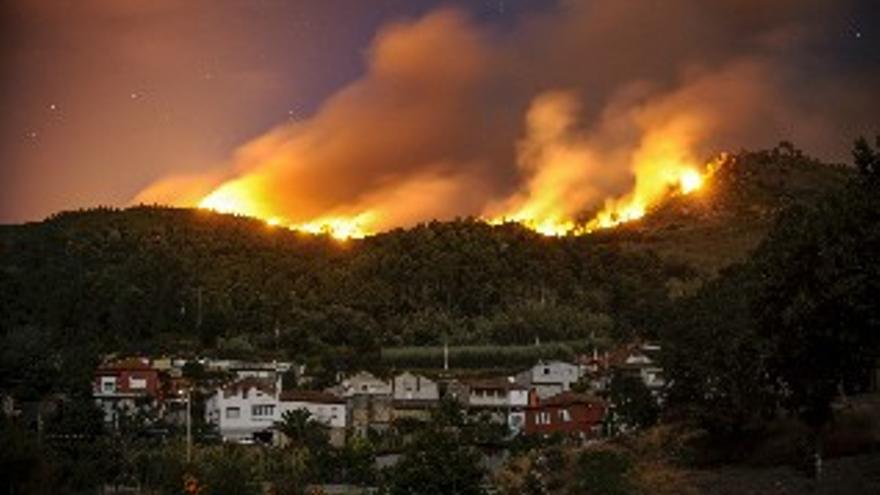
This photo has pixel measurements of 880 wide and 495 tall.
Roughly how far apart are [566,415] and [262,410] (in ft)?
78.9

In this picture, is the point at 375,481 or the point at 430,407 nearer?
the point at 375,481

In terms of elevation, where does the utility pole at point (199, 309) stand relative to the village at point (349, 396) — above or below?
above

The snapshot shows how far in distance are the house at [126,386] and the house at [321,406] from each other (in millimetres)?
10813

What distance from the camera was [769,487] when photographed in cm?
4734

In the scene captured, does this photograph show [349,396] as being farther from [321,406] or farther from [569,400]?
[569,400]

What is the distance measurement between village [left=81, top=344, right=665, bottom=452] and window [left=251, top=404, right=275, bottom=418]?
8cm

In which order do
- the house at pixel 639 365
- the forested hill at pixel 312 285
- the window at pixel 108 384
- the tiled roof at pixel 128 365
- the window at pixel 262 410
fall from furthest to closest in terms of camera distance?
the forested hill at pixel 312 285
the house at pixel 639 365
the tiled roof at pixel 128 365
the window at pixel 108 384
the window at pixel 262 410

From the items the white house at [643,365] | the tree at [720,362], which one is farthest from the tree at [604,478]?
the white house at [643,365]

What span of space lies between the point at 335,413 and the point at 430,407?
28.0 ft

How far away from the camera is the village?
90.6 metres

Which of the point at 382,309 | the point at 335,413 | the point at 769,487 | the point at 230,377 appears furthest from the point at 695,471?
the point at 382,309

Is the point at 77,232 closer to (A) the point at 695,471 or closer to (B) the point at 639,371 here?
(B) the point at 639,371

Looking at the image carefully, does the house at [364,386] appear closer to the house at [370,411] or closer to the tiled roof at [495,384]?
the house at [370,411]

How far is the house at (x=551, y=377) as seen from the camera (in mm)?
107875
